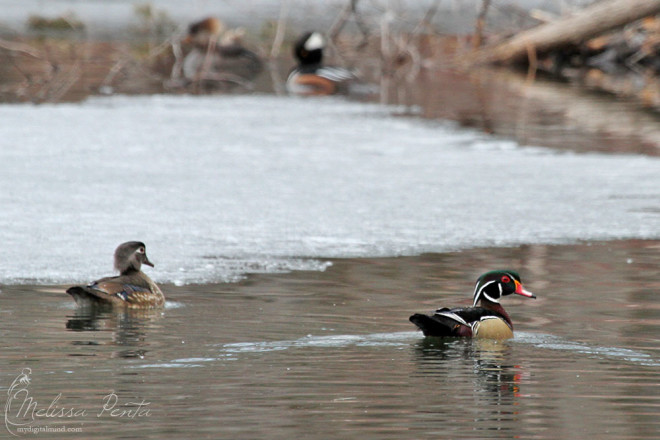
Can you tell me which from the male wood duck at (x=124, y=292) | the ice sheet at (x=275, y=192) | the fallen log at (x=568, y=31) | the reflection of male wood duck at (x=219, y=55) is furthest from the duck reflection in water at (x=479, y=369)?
the reflection of male wood duck at (x=219, y=55)

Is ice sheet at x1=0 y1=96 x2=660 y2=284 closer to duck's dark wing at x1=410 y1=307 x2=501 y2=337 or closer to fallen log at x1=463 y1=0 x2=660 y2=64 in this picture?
duck's dark wing at x1=410 y1=307 x2=501 y2=337

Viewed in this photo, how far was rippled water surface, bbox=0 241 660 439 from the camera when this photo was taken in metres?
4.82

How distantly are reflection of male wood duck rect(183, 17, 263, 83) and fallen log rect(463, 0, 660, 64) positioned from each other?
4.26 meters

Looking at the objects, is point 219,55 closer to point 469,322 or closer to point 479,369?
point 469,322

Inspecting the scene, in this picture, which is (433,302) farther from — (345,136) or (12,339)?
(345,136)

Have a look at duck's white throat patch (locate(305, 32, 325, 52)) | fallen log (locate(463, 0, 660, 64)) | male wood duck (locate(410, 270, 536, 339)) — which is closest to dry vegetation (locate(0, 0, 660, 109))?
fallen log (locate(463, 0, 660, 64))

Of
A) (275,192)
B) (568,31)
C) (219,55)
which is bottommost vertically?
(275,192)

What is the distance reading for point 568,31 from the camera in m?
22.2

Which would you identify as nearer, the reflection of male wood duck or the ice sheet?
the ice sheet

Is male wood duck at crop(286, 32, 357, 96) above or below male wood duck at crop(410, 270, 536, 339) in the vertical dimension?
above

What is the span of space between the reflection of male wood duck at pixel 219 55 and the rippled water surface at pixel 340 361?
48.8 ft

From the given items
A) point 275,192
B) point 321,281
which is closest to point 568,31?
point 275,192

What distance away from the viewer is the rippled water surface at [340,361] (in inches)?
190

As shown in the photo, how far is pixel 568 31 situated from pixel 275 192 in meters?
12.9
